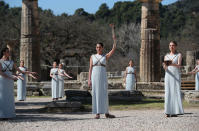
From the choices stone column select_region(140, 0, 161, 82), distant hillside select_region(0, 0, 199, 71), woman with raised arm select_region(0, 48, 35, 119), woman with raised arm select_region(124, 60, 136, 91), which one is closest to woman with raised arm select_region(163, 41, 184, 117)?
woman with raised arm select_region(0, 48, 35, 119)

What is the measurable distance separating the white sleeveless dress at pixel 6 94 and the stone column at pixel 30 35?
41.8 feet

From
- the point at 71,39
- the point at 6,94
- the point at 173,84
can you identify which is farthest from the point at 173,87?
the point at 71,39

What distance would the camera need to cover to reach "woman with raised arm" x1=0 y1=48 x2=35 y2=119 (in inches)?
401

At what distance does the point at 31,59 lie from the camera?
75.8 ft

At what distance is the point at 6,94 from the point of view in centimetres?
1027

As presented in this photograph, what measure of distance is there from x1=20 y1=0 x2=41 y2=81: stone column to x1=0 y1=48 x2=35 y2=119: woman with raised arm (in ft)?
41.5

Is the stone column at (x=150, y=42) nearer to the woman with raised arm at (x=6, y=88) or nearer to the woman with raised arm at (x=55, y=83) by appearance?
the woman with raised arm at (x=55, y=83)

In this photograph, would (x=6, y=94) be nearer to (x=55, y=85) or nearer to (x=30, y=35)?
(x=55, y=85)

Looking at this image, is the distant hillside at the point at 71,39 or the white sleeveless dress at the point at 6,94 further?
the distant hillside at the point at 71,39

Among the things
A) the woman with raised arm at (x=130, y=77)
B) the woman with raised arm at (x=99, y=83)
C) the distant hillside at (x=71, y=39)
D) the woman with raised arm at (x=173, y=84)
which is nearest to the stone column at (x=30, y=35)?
the woman with raised arm at (x=130, y=77)

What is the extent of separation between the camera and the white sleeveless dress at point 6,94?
10180mm

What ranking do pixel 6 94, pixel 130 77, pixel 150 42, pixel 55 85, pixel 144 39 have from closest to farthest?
pixel 6 94, pixel 55 85, pixel 130 77, pixel 150 42, pixel 144 39

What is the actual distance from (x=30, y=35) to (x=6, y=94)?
A: 43.0 feet

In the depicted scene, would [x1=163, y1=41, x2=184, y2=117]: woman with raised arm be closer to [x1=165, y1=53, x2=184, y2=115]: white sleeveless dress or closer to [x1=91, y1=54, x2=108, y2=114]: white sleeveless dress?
[x1=165, y1=53, x2=184, y2=115]: white sleeveless dress
